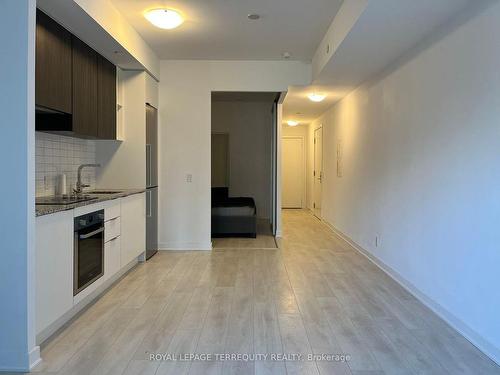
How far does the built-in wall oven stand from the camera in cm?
317

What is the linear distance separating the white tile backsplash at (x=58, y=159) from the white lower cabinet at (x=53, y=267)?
102 centimetres

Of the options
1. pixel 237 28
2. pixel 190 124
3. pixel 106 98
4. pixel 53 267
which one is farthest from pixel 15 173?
pixel 190 124

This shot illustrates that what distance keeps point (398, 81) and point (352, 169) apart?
210cm

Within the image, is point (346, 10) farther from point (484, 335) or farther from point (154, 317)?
point (154, 317)

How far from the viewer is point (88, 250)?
3.37 metres

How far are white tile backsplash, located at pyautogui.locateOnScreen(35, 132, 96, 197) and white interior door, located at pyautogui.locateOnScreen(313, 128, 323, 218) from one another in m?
5.58

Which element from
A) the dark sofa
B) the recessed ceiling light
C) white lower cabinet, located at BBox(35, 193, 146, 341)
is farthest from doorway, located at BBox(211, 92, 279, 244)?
white lower cabinet, located at BBox(35, 193, 146, 341)

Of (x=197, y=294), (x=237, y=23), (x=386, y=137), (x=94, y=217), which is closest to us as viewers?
(x=94, y=217)

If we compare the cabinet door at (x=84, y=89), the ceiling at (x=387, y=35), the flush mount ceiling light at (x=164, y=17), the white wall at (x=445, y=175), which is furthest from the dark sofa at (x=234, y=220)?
the flush mount ceiling light at (x=164, y=17)

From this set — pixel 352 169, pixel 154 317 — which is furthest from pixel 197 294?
pixel 352 169

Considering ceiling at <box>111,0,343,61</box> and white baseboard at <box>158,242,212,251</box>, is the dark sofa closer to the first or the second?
white baseboard at <box>158,242,212,251</box>

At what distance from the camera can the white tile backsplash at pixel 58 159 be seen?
379 centimetres

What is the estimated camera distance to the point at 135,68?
5027 mm

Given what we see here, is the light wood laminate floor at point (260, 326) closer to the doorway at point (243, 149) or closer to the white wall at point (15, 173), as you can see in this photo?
the white wall at point (15, 173)
